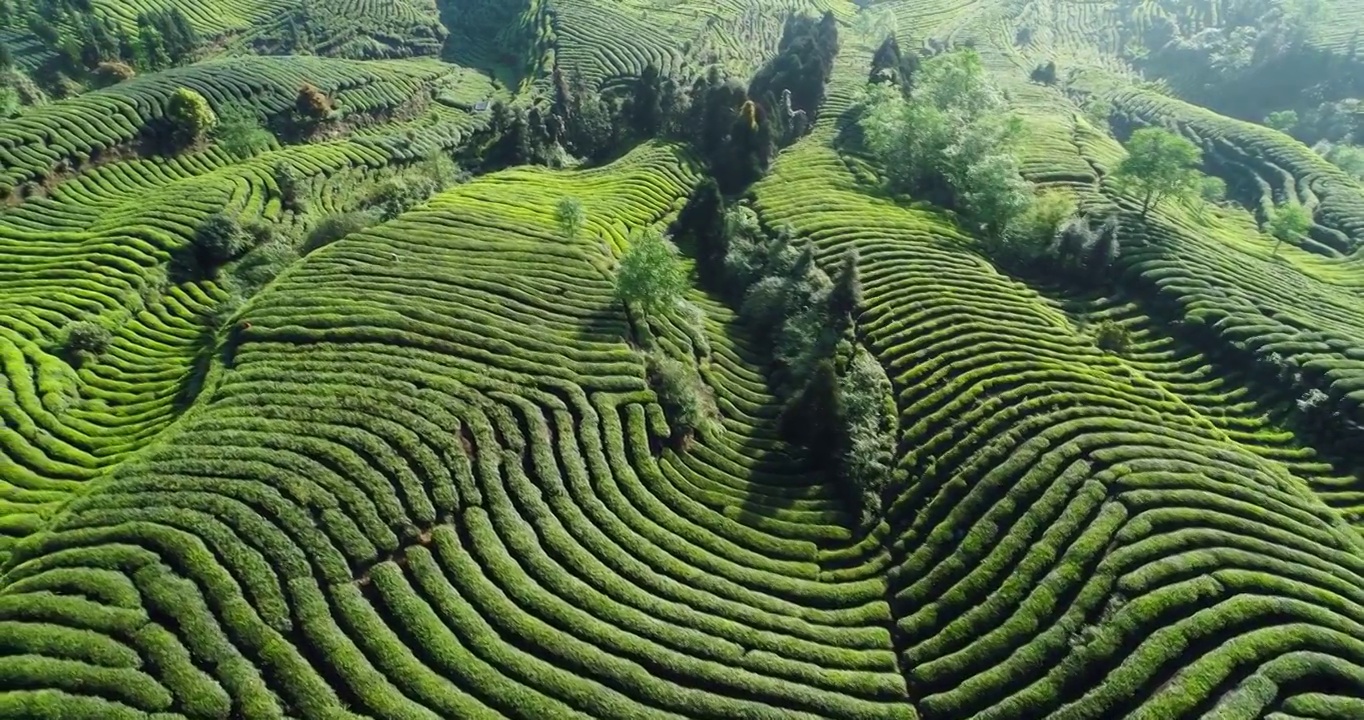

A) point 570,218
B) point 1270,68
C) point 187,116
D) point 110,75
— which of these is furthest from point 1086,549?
point 1270,68

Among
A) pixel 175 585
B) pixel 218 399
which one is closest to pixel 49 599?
pixel 175 585

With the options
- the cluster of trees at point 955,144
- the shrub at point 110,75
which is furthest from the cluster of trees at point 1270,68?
the shrub at point 110,75

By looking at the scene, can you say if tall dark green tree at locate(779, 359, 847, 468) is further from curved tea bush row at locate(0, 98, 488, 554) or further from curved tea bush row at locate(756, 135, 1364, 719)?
curved tea bush row at locate(0, 98, 488, 554)

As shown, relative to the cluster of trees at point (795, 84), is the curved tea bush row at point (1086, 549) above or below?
below

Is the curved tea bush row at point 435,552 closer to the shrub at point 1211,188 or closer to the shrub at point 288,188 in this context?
the shrub at point 288,188

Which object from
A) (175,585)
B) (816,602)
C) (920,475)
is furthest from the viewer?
(920,475)

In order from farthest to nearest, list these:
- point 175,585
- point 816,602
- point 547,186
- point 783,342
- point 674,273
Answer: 1. point 547,186
2. point 783,342
3. point 674,273
4. point 816,602
5. point 175,585

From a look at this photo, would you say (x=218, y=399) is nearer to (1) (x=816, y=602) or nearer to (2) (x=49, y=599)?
(2) (x=49, y=599)

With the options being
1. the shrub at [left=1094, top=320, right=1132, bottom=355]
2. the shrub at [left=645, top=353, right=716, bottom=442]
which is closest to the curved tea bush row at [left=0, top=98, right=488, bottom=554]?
the shrub at [left=645, top=353, right=716, bottom=442]
